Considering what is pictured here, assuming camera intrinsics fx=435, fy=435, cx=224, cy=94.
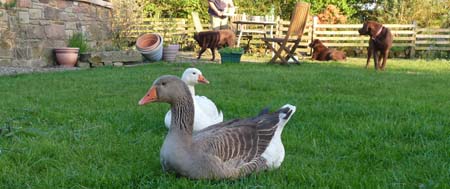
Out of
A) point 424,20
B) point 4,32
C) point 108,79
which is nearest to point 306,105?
point 108,79

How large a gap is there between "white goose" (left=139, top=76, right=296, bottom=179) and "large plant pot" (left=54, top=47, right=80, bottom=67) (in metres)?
9.04

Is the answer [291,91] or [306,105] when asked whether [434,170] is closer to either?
[306,105]

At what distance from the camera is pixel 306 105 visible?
17.7ft

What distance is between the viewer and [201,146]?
274cm

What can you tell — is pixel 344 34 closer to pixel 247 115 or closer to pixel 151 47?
pixel 151 47

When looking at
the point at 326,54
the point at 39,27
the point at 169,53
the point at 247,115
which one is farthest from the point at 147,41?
the point at 247,115

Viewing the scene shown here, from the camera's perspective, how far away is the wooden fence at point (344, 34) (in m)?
17.8

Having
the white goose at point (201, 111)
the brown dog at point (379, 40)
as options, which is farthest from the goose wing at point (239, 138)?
the brown dog at point (379, 40)

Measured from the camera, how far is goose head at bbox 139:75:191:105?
8.90 ft

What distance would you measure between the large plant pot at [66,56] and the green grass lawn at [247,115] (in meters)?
3.84

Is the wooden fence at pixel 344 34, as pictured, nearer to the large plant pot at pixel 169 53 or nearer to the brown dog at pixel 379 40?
the large plant pot at pixel 169 53

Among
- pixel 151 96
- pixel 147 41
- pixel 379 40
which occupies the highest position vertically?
pixel 379 40

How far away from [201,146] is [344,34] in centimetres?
1695

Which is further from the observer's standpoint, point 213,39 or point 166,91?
point 213,39
